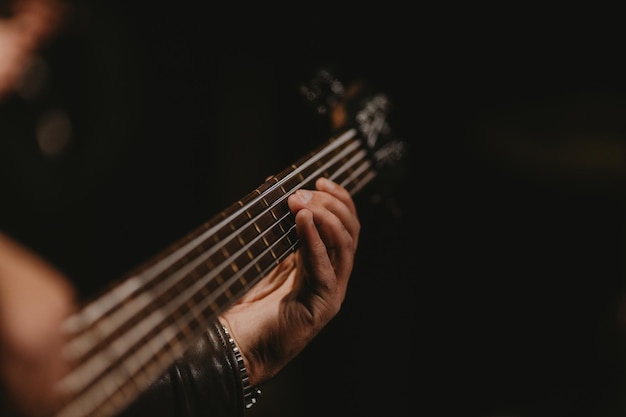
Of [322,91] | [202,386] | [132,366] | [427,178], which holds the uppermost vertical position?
[322,91]

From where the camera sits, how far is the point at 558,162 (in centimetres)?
179

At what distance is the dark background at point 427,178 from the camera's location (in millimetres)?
1716

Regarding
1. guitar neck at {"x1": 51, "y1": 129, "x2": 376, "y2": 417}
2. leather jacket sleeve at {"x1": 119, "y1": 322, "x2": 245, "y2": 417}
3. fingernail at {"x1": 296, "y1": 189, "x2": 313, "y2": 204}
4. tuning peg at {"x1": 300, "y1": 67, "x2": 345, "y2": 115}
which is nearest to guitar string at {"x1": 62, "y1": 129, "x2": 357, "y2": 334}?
guitar neck at {"x1": 51, "y1": 129, "x2": 376, "y2": 417}

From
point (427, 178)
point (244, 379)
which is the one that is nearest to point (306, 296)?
point (244, 379)

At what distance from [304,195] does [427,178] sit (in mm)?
1137

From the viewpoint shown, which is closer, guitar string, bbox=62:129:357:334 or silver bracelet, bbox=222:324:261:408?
guitar string, bbox=62:129:357:334

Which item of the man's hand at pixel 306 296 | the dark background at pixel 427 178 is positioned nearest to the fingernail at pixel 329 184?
the man's hand at pixel 306 296

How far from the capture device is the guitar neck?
19.6 inches

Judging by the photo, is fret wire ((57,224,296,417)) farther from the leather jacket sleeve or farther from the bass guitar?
the leather jacket sleeve

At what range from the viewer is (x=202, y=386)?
2.69 ft

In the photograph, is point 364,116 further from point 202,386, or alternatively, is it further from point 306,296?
point 202,386

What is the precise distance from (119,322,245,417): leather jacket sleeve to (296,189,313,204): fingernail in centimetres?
27

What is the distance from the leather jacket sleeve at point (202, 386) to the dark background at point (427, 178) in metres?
0.84

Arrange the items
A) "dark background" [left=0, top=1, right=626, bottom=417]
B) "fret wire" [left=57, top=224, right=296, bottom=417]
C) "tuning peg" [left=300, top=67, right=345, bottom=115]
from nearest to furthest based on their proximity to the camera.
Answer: "fret wire" [left=57, top=224, right=296, bottom=417] < "tuning peg" [left=300, top=67, right=345, bottom=115] < "dark background" [left=0, top=1, right=626, bottom=417]
